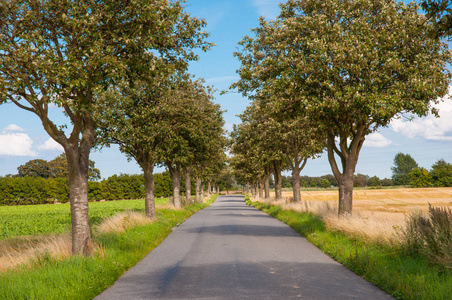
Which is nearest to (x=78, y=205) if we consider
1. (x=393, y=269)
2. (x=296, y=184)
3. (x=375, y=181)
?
(x=393, y=269)

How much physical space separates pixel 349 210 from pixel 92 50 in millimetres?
12478

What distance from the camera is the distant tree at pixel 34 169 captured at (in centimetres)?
9681

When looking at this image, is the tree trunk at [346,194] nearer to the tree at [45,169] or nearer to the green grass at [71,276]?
the green grass at [71,276]

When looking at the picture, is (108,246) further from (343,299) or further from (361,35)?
(361,35)

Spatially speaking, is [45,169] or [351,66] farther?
[45,169]

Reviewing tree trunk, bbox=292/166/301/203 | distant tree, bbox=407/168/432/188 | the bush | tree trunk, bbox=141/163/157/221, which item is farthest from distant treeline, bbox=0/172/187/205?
distant tree, bbox=407/168/432/188

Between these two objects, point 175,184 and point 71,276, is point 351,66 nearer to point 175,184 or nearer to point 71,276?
point 71,276

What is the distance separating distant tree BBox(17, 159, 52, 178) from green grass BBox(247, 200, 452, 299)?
97895 millimetres

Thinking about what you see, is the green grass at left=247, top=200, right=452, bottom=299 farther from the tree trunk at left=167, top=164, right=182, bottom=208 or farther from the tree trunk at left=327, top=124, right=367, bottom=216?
the tree trunk at left=167, top=164, right=182, bottom=208

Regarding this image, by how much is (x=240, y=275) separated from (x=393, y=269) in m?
3.23

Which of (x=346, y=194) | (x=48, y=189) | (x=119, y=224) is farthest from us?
(x=48, y=189)

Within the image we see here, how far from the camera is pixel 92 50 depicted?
361 inches

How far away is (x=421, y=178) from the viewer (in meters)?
116

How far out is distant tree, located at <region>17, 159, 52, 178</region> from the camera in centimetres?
9681
